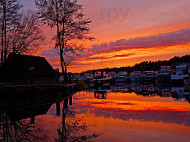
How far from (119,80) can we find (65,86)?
6508cm

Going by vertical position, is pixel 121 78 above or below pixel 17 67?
below

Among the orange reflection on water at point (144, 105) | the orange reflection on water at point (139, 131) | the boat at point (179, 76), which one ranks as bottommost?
the orange reflection on water at point (144, 105)

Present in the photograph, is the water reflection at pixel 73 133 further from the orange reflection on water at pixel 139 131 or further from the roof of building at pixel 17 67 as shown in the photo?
the roof of building at pixel 17 67

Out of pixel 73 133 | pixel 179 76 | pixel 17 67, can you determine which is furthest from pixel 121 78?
pixel 73 133

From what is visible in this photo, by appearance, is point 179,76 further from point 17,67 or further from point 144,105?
point 144,105

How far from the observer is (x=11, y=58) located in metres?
29.4

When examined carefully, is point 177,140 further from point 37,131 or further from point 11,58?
point 11,58

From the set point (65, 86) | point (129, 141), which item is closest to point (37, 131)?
point (129, 141)

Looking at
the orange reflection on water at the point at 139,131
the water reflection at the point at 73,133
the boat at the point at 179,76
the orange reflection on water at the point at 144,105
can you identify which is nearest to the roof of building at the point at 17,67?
the orange reflection on water at the point at 144,105

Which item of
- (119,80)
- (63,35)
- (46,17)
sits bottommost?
(119,80)

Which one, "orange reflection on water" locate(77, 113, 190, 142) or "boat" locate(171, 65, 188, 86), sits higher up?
"boat" locate(171, 65, 188, 86)

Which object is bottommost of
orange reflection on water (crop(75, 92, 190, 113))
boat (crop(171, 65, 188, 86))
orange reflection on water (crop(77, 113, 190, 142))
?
orange reflection on water (crop(75, 92, 190, 113))

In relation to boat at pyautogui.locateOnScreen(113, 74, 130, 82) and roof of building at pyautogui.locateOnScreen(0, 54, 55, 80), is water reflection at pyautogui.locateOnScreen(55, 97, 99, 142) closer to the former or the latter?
roof of building at pyautogui.locateOnScreen(0, 54, 55, 80)

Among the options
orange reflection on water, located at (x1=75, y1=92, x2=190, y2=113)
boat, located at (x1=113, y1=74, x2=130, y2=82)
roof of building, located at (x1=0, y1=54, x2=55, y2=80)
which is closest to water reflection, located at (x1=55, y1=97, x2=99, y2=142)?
orange reflection on water, located at (x1=75, y1=92, x2=190, y2=113)
